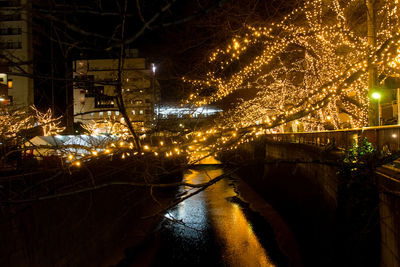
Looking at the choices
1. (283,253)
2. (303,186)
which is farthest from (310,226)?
(303,186)

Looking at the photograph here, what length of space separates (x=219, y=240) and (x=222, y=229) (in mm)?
1313

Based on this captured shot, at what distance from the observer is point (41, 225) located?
6.41 metres

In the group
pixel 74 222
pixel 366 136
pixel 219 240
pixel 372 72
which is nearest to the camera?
pixel 74 222

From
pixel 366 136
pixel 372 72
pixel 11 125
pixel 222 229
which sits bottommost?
pixel 222 229

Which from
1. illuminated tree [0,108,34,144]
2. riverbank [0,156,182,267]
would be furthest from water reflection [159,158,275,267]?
illuminated tree [0,108,34,144]

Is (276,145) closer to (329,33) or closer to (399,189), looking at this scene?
(329,33)

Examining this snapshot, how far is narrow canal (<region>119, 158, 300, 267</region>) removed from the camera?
1036cm

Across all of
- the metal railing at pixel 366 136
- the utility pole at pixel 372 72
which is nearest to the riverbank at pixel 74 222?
the metal railing at pixel 366 136

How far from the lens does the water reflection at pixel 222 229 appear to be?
10.5 meters

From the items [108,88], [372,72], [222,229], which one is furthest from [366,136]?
[222,229]

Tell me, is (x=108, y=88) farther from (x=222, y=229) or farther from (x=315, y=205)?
(x=315, y=205)

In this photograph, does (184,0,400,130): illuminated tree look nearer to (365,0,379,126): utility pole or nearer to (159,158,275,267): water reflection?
(365,0,379,126): utility pole

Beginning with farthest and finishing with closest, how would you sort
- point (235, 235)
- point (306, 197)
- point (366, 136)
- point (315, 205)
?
point (306, 197)
point (315, 205)
point (235, 235)
point (366, 136)

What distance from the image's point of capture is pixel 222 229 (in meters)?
13.6
